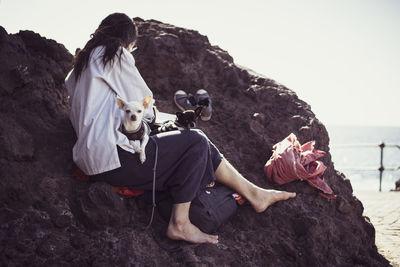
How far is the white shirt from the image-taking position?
9.23 feet

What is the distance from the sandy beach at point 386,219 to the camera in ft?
15.0

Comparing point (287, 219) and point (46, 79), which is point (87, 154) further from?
point (287, 219)

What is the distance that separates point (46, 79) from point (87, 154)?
4.13ft

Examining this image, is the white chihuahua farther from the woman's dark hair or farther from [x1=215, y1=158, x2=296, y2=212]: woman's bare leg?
[x1=215, y1=158, x2=296, y2=212]: woman's bare leg

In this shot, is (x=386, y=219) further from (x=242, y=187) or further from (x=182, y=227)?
(x=182, y=227)

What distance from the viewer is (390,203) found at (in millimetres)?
7418

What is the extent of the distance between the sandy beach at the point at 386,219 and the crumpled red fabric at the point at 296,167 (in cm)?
135

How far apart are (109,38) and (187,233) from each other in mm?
1819

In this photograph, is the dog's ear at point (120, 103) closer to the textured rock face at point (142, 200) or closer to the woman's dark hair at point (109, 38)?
the woman's dark hair at point (109, 38)

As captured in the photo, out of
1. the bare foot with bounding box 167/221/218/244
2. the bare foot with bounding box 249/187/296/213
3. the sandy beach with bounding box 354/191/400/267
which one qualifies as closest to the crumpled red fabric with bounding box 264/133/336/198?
the bare foot with bounding box 249/187/296/213

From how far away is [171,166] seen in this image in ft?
10.0

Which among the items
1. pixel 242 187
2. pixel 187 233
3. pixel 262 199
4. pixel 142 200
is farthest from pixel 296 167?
pixel 142 200

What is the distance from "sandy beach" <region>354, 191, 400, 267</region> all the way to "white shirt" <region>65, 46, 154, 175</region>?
137 inches

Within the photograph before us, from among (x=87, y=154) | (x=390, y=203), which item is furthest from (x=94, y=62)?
(x=390, y=203)
